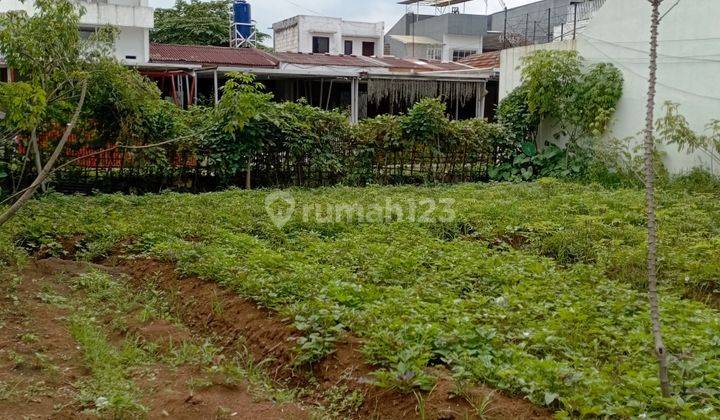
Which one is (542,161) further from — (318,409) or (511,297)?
(318,409)

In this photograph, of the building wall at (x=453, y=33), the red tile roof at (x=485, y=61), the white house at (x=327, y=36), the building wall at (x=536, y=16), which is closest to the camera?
the red tile roof at (x=485, y=61)

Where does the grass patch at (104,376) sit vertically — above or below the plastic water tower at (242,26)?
below

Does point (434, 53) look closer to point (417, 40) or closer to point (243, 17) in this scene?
point (417, 40)

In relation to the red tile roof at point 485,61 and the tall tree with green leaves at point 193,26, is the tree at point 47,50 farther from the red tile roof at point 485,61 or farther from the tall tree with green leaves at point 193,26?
the tall tree with green leaves at point 193,26

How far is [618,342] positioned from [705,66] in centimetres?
854

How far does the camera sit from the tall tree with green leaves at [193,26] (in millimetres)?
28438

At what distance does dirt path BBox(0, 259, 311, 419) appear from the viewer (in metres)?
3.29

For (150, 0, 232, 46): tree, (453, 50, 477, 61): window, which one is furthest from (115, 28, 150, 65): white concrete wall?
(453, 50, 477, 61): window

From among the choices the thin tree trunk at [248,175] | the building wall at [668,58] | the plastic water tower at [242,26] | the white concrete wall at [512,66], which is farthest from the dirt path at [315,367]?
the plastic water tower at [242,26]

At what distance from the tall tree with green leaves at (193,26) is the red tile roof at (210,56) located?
880cm

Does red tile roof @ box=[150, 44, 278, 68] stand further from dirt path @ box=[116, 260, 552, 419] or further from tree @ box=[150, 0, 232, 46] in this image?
dirt path @ box=[116, 260, 552, 419]

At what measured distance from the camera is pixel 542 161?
12922mm

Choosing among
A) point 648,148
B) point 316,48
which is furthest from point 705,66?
point 316,48

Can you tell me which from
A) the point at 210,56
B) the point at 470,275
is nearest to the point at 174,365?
the point at 470,275
